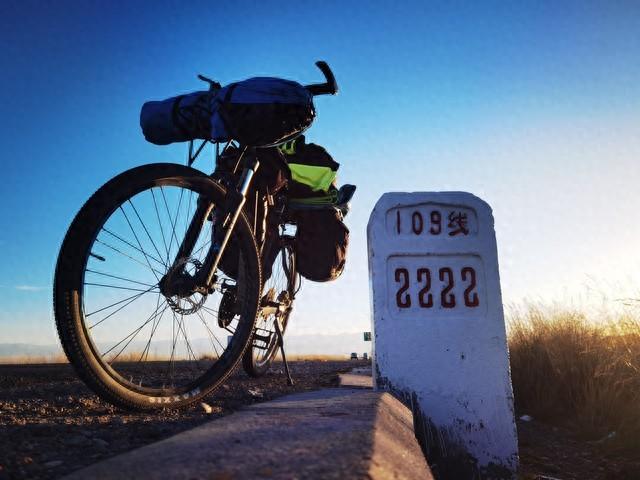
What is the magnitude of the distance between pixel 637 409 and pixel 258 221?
2820 millimetres

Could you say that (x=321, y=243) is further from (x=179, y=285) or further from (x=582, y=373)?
(x=582, y=373)

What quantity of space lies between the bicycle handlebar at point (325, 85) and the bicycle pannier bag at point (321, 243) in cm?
78

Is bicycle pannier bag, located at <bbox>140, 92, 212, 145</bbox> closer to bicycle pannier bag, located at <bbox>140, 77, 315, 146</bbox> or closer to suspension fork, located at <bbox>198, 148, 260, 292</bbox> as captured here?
bicycle pannier bag, located at <bbox>140, 77, 315, 146</bbox>

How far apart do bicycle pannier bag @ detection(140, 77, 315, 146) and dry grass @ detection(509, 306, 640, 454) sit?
8.80 feet

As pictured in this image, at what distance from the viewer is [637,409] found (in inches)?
121

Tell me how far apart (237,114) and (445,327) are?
4.53ft

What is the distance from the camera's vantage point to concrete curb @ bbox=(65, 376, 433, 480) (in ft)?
2.33

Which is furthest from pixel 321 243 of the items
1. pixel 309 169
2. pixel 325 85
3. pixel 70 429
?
pixel 70 429

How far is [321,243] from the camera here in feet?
10.0

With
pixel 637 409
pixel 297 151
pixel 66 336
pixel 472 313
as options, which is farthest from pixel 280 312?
pixel 637 409

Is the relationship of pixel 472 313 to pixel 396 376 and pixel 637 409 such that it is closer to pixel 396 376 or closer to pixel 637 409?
pixel 396 376

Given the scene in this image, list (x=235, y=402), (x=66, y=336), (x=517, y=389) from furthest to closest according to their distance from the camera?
1. (x=517, y=389)
2. (x=235, y=402)
3. (x=66, y=336)

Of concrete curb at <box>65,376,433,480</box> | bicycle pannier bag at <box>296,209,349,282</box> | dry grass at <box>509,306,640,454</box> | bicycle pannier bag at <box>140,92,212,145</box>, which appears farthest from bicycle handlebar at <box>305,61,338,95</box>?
dry grass at <box>509,306,640,454</box>

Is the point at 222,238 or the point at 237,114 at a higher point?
the point at 237,114
